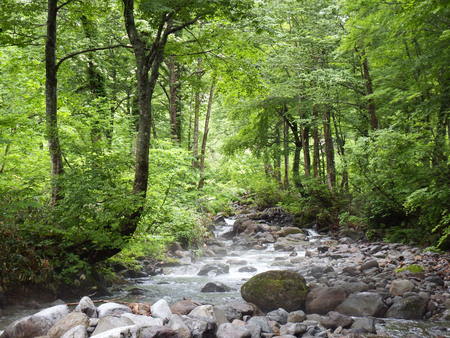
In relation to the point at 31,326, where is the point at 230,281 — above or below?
below

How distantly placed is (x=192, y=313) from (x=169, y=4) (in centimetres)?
557

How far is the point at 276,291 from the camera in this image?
7281mm

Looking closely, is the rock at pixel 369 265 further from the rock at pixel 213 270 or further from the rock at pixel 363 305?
the rock at pixel 213 270

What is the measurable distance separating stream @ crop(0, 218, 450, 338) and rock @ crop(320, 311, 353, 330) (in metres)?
0.46

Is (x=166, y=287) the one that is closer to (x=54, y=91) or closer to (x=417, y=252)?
(x=54, y=91)

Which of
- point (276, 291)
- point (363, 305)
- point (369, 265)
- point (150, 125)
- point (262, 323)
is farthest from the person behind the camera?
point (369, 265)

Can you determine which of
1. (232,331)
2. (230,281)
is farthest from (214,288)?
(232,331)

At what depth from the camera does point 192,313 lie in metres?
5.86

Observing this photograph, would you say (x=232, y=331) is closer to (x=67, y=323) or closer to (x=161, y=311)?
(x=161, y=311)

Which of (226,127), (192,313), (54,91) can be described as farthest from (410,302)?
(226,127)

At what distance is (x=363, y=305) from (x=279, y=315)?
58.3 inches

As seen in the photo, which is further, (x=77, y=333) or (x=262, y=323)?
(x=262, y=323)

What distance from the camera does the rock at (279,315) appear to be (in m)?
6.42

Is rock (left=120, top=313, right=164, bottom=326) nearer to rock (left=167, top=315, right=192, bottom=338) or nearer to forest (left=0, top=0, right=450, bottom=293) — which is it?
rock (left=167, top=315, right=192, bottom=338)
